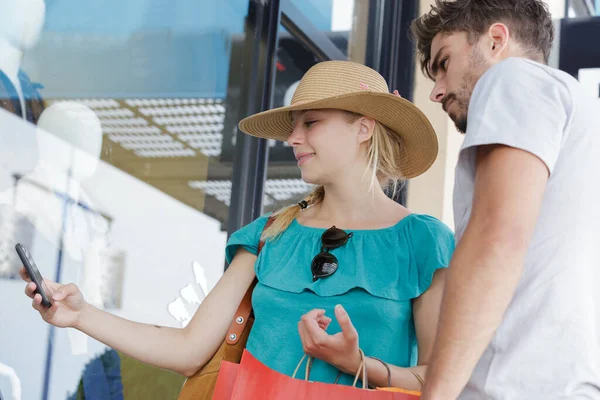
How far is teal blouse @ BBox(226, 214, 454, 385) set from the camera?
6.32 ft

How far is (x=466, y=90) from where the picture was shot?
1625 mm

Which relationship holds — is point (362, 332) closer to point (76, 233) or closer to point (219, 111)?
point (76, 233)

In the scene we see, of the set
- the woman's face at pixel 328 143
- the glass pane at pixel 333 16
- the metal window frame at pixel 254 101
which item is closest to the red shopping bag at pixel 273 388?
the woman's face at pixel 328 143

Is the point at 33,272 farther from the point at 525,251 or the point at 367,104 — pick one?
the point at 525,251

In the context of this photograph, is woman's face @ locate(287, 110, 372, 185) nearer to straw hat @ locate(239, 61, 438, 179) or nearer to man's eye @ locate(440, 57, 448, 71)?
straw hat @ locate(239, 61, 438, 179)

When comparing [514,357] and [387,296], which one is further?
[387,296]

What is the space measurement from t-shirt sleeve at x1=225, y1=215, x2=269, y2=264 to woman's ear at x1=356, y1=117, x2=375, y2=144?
35 cm

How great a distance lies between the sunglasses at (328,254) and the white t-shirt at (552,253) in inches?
31.1

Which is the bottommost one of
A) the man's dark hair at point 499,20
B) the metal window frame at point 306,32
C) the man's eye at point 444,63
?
the man's eye at point 444,63

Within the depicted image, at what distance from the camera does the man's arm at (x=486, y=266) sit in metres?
1.12

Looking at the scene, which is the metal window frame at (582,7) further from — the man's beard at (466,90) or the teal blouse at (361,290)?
the man's beard at (466,90)

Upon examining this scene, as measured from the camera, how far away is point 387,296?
1938 mm

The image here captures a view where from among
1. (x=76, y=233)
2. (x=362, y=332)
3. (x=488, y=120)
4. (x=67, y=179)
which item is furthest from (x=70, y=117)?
(x=488, y=120)

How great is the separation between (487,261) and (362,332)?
831 millimetres
